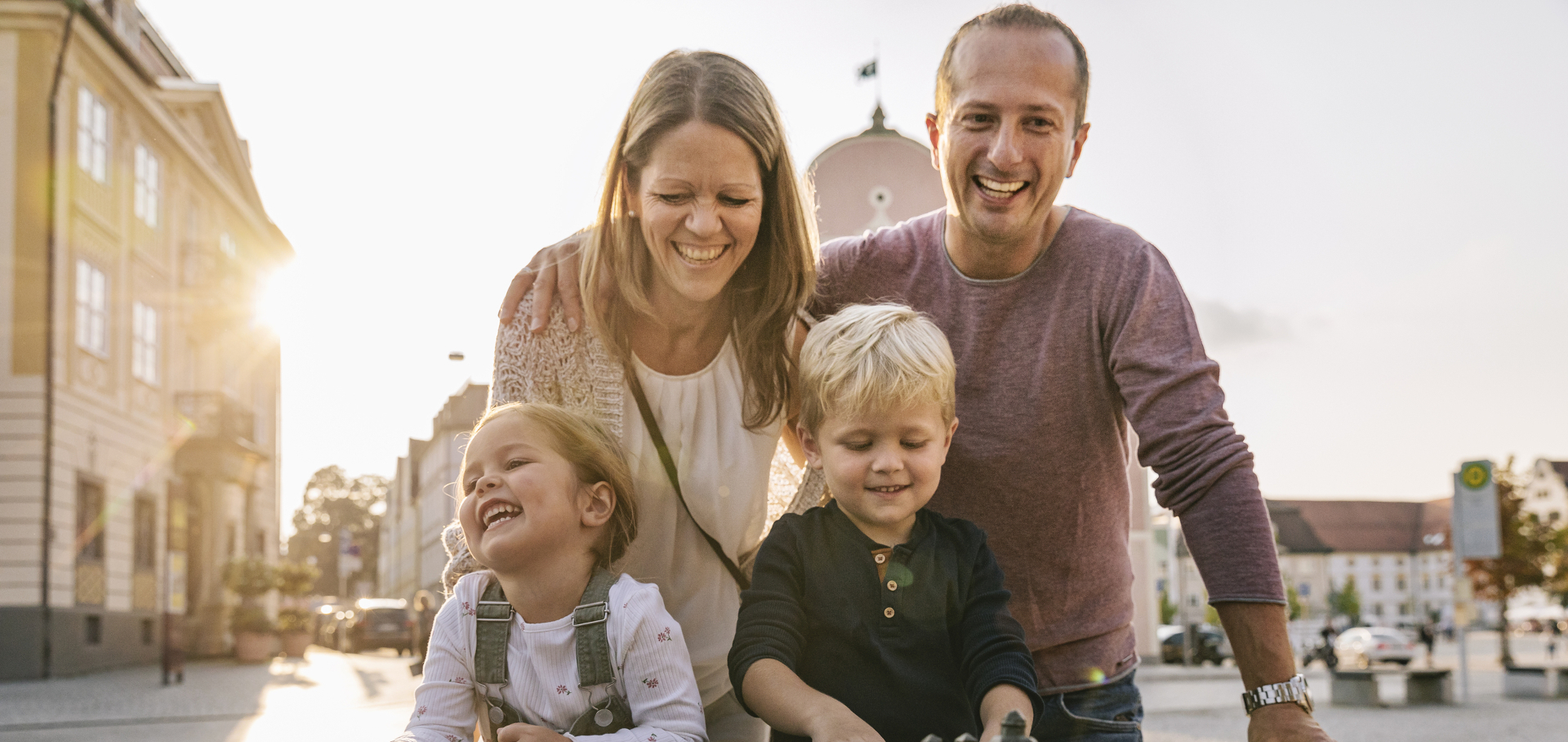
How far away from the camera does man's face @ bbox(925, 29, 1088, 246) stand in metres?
2.58

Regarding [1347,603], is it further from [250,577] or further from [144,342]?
[144,342]

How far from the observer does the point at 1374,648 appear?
141 feet

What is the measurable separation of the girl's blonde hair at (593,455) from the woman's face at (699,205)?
14.9 inches

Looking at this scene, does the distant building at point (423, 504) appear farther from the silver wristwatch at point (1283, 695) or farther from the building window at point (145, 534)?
the silver wristwatch at point (1283, 695)

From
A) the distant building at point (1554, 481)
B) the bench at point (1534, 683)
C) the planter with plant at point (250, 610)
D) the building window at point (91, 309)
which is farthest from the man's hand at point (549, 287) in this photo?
the distant building at point (1554, 481)

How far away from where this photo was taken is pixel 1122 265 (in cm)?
253

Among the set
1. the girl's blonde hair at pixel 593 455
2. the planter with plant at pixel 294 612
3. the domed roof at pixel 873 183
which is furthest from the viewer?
the planter with plant at pixel 294 612

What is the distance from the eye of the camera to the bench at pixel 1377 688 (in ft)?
54.5

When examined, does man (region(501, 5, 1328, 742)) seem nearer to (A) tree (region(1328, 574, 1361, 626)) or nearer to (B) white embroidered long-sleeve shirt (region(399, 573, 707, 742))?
(B) white embroidered long-sleeve shirt (region(399, 573, 707, 742))

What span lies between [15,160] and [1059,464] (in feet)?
75.0

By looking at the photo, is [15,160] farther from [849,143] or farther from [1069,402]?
[1069,402]

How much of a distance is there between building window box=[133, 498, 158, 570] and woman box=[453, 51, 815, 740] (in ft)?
85.7

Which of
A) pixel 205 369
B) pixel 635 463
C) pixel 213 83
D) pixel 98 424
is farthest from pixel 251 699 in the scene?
pixel 213 83

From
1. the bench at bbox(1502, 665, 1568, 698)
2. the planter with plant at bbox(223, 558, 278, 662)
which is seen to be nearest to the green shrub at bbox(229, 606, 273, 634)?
the planter with plant at bbox(223, 558, 278, 662)
